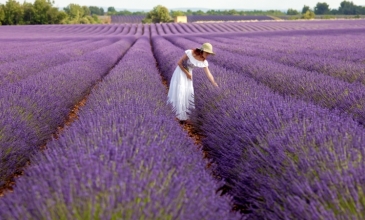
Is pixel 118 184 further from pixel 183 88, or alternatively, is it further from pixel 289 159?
pixel 183 88

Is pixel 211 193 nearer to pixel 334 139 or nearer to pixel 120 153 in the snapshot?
pixel 120 153

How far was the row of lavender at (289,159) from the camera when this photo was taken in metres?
1.85

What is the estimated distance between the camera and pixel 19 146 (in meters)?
3.54

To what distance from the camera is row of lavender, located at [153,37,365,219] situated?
1852 mm

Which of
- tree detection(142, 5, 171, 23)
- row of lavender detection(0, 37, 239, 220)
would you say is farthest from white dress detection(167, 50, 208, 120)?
tree detection(142, 5, 171, 23)

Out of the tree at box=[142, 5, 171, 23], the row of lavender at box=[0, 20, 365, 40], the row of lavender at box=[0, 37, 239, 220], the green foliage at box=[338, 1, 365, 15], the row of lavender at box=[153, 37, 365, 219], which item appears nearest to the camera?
the row of lavender at box=[0, 37, 239, 220]

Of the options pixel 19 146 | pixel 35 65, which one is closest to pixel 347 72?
pixel 19 146

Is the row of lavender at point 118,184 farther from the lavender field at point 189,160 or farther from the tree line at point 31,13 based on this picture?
the tree line at point 31,13

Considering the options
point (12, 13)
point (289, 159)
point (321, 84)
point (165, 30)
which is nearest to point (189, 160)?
point (289, 159)

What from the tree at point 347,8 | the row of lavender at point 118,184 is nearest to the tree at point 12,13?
the row of lavender at point 118,184

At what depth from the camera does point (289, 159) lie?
2.26 metres

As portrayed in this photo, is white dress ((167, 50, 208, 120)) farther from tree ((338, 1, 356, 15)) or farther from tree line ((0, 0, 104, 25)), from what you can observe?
tree ((338, 1, 356, 15))

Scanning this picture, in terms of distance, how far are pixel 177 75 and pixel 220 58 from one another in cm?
382

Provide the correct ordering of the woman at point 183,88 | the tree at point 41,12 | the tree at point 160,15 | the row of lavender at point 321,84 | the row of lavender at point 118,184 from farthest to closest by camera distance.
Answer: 1. the tree at point 160,15
2. the tree at point 41,12
3. the woman at point 183,88
4. the row of lavender at point 321,84
5. the row of lavender at point 118,184
